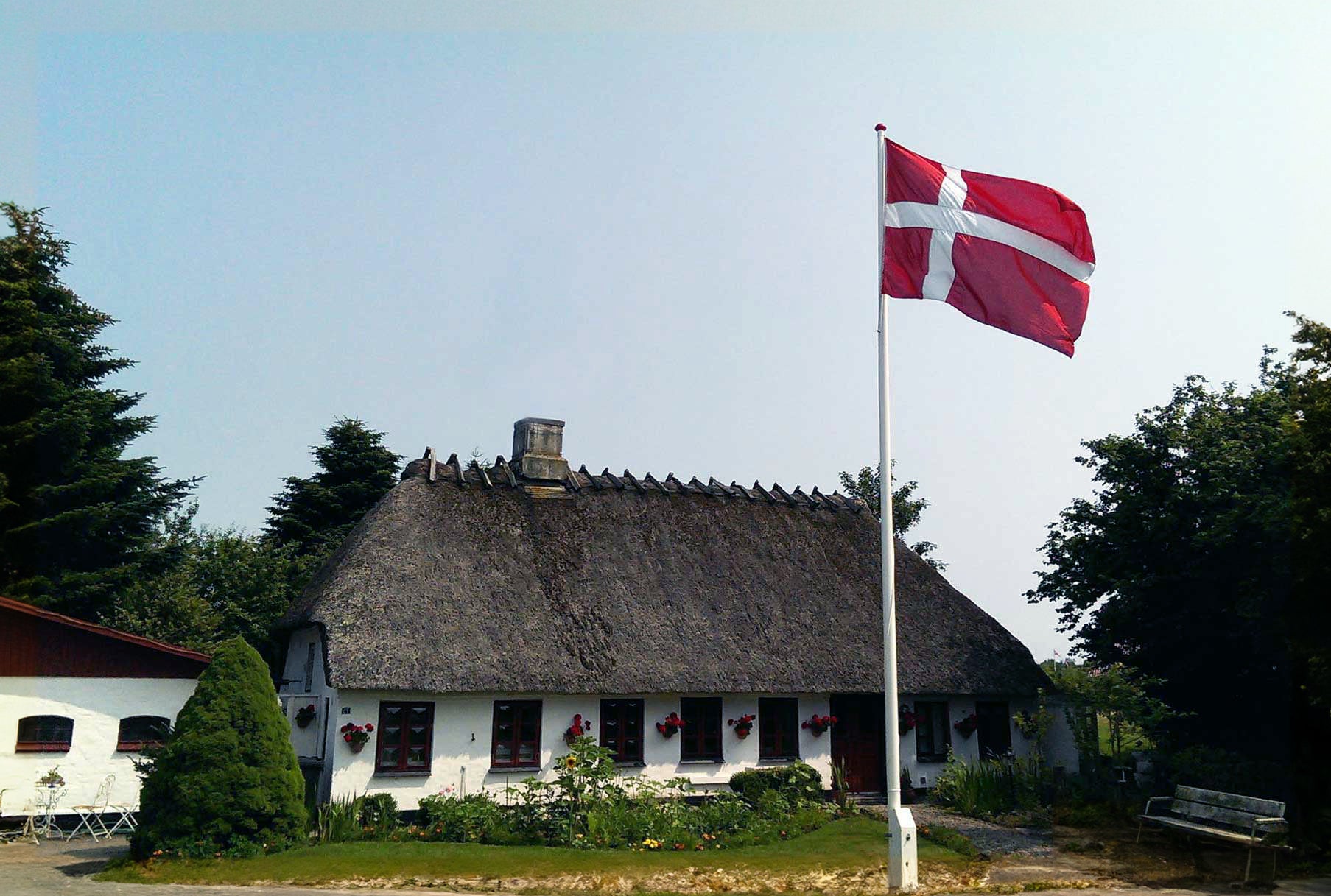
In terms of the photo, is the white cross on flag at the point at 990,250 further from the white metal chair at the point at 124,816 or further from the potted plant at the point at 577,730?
the white metal chair at the point at 124,816

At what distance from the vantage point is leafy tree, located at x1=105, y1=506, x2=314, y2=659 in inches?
1082

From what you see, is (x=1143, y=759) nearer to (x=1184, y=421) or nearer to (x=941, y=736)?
(x=941, y=736)

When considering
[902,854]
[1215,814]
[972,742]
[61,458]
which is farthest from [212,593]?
[1215,814]

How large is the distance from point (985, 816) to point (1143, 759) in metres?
4.68

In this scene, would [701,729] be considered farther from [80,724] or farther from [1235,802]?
[80,724]

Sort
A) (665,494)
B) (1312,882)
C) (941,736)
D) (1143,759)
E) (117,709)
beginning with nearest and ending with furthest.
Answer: (1312,882), (117,709), (1143,759), (941,736), (665,494)

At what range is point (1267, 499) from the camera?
18484mm

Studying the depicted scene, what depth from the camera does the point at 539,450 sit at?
2591 centimetres

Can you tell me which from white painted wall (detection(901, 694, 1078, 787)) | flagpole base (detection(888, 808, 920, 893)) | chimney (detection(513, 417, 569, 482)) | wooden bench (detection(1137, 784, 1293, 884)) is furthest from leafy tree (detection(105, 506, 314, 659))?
wooden bench (detection(1137, 784, 1293, 884))

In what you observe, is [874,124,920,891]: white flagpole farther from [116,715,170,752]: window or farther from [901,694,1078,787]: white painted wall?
[116,715,170,752]: window

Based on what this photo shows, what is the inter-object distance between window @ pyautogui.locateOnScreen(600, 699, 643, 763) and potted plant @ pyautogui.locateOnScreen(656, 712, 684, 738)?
0.46m

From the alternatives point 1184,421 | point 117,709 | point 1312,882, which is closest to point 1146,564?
point 1184,421

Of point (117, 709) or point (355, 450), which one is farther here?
point (355, 450)

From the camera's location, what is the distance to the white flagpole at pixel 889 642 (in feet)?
41.0
